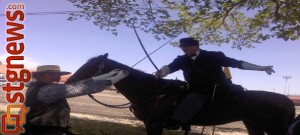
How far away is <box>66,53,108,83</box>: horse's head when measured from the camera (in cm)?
506

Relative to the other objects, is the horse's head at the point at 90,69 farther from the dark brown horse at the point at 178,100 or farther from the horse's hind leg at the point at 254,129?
the horse's hind leg at the point at 254,129

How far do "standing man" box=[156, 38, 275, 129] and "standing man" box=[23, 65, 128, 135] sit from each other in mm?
1898

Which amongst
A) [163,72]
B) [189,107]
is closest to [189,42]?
[163,72]

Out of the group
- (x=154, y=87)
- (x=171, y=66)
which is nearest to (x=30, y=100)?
(x=154, y=87)

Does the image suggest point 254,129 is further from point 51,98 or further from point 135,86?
point 51,98

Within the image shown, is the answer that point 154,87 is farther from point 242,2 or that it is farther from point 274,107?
point 242,2

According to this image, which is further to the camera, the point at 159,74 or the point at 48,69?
the point at 159,74

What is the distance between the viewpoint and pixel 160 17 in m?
12.6

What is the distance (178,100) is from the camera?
17.7ft

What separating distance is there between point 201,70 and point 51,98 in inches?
115

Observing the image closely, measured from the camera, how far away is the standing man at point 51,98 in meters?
3.39

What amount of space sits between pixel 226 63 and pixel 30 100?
342 centimetres

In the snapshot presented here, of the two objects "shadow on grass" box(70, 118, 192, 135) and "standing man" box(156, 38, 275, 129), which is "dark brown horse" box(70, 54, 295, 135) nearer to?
"standing man" box(156, 38, 275, 129)

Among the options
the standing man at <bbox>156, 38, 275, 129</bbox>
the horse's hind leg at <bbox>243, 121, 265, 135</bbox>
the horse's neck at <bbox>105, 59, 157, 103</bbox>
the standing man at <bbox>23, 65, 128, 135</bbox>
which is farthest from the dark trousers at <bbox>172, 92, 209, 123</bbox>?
the standing man at <bbox>23, 65, 128, 135</bbox>
